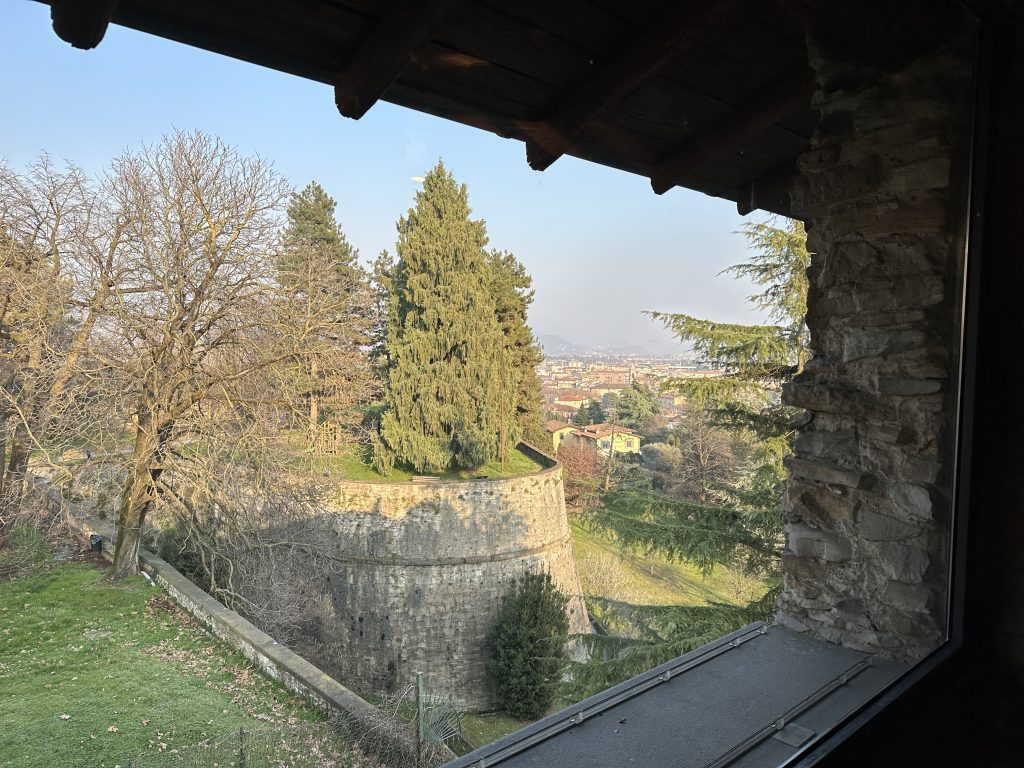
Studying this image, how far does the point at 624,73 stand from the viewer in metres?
1.52

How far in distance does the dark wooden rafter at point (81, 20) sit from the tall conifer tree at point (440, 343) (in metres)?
9.28

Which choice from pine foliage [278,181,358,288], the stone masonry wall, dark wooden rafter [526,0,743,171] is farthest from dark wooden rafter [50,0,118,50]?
pine foliage [278,181,358,288]

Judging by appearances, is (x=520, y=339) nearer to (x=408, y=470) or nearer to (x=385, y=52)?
(x=408, y=470)

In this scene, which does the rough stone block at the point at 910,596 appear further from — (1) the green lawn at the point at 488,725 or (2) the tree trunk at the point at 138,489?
(1) the green lawn at the point at 488,725

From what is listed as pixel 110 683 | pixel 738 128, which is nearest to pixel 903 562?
pixel 738 128

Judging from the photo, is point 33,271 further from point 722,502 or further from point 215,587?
point 722,502

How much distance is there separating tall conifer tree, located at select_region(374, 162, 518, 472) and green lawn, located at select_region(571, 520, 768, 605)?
9.95ft

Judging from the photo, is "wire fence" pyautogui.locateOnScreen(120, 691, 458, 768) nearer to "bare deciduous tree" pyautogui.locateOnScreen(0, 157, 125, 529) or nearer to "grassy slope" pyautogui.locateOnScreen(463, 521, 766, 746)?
"grassy slope" pyautogui.locateOnScreen(463, 521, 766, 746)

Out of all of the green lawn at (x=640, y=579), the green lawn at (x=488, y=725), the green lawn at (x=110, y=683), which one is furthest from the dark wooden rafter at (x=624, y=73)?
the green lawn at (x=488, y=725)

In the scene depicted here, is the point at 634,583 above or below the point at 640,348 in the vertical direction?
below

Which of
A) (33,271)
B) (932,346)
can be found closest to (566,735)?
(932,346)

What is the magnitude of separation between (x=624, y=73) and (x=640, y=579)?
36.3 feet

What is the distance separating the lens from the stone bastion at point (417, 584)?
934cm

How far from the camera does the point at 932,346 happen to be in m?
1.62
